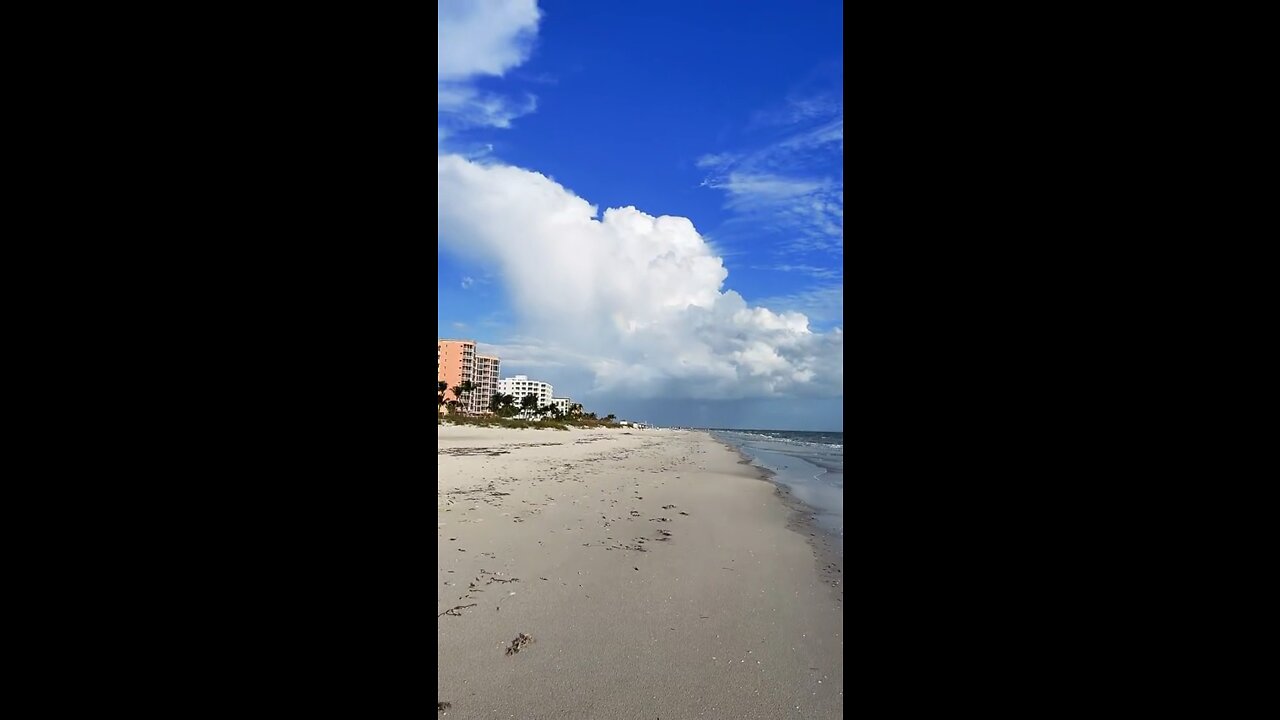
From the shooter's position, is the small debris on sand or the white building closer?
the small debris on sand

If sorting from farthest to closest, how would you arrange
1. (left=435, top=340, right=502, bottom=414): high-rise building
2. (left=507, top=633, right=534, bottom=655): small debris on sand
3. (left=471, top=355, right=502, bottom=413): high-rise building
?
(left=471, top=355, right=502, bottom=413): high-rise building, (left=435, top=340, right=502, bottom=414): high-rise building, (left=507, top=633, right=534, bottom=655): small debris on sand

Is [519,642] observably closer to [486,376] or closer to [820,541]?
[820,541]

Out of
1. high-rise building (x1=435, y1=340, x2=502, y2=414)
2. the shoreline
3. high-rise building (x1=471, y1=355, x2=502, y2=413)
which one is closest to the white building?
high-rise building (x1=471, y1=355, x2=502, y2=413)

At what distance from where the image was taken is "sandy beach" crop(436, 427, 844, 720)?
Result: 7.79ft

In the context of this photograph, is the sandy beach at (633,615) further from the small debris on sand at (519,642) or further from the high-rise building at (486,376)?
the high-rise building at (486,376)

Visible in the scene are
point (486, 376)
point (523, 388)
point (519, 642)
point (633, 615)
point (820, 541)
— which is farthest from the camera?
point (523, 388)

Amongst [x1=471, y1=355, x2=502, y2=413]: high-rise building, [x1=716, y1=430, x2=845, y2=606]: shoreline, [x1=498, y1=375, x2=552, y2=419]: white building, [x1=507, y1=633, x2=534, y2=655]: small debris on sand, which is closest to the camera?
[x1=507, y1=633, x2=534, y2=655]: small debris on sand

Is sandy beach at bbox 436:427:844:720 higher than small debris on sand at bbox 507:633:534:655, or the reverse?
small debris on sand at bbox 507:633:534:655

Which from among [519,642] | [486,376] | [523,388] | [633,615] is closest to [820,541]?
[633,615]

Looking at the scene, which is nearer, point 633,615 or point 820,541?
point 633,615

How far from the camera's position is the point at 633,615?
128 inches

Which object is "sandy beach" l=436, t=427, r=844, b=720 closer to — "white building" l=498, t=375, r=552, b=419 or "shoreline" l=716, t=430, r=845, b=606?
"shoreline" l=716, t=430, r=845, b=606

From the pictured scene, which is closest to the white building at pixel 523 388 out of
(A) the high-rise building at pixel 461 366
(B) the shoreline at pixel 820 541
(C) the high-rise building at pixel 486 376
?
(C) the high-rise building at pixel 486 376
